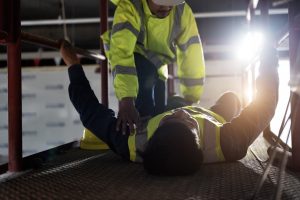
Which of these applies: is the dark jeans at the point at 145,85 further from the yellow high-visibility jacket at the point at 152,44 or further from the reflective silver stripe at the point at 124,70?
the reflective silver stripe at the point at 124,70

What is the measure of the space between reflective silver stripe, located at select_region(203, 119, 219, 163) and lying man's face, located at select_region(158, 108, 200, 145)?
0.06m

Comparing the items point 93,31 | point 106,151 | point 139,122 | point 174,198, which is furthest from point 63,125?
point 174,198

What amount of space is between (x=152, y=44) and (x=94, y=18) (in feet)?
11.8

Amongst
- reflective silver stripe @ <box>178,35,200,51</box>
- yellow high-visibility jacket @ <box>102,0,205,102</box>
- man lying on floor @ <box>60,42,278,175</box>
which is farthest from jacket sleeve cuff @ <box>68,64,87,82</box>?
reflective silver stripe @ <box>178,35,200,51</box>

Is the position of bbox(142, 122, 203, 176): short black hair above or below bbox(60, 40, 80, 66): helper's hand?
below

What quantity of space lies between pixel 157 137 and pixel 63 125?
5.40 m

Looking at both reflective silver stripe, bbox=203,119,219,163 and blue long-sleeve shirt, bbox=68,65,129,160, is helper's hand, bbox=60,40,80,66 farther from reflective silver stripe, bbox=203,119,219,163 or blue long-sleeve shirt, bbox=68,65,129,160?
reflective silver stripe, bbox=203,119,219,163

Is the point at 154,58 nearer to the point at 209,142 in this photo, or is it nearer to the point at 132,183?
the point at 209,142

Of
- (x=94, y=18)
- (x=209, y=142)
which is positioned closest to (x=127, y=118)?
(x=209, y=142)

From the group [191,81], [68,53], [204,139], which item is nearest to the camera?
[204,139]

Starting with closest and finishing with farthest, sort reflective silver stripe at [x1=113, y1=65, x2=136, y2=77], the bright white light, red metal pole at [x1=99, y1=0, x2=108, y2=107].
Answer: reflective silver stripe at [x1=113, y1=65, x2=136, y2=77] → the bright white light → red metal pole at [x1=99, y1=0, x2=108, y2=107]

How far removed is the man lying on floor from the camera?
1.20 metres

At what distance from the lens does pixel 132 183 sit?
3.84 ft

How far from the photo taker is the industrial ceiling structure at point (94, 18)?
4980 mm
